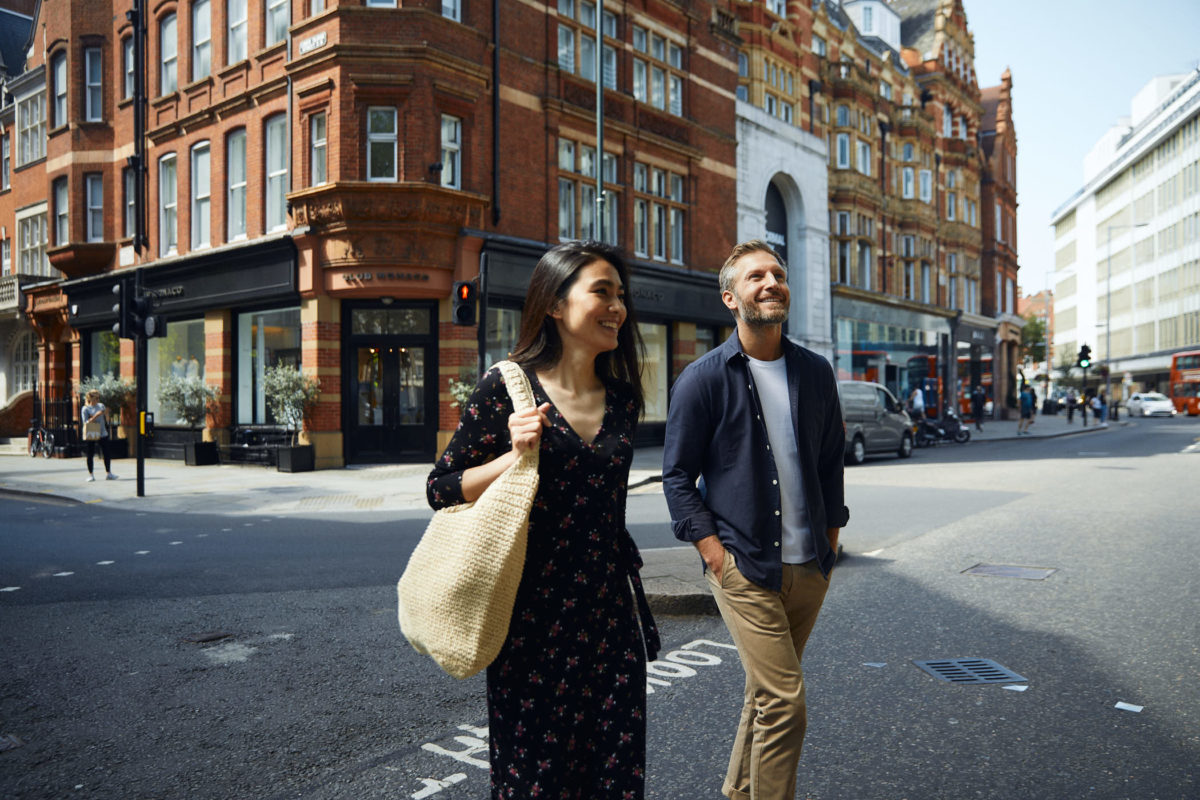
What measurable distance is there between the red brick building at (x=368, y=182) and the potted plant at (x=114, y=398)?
86cm

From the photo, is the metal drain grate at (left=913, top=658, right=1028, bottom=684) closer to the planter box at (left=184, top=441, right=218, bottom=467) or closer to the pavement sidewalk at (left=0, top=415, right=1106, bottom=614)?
the pavement sidewalk at (left=0, top=415, right=1106, bottom=614)

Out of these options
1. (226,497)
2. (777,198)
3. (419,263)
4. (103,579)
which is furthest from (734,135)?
(103,579)

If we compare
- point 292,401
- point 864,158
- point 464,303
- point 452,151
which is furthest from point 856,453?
point 864,158

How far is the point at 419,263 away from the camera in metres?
18.1

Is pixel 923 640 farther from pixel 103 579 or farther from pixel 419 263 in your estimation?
pixel 419 263

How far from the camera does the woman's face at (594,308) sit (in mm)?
2428

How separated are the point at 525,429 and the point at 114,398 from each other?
23.2 metres

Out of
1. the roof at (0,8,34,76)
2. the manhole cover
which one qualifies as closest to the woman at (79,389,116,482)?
the manhole cover

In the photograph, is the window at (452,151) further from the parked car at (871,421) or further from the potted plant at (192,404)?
the parked car at (871,421)

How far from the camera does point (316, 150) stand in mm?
19000

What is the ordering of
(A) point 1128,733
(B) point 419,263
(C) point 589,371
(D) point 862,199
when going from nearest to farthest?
(C) point 589,371, (A) point 1128,733, (B) point 419,263, (D) point 862,199

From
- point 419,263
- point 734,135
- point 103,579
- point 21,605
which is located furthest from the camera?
point 734,135

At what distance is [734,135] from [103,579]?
23.5m

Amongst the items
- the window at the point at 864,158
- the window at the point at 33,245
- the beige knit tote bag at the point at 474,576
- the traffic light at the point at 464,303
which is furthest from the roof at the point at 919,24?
the beige knit tote bag at the point at 474,576
